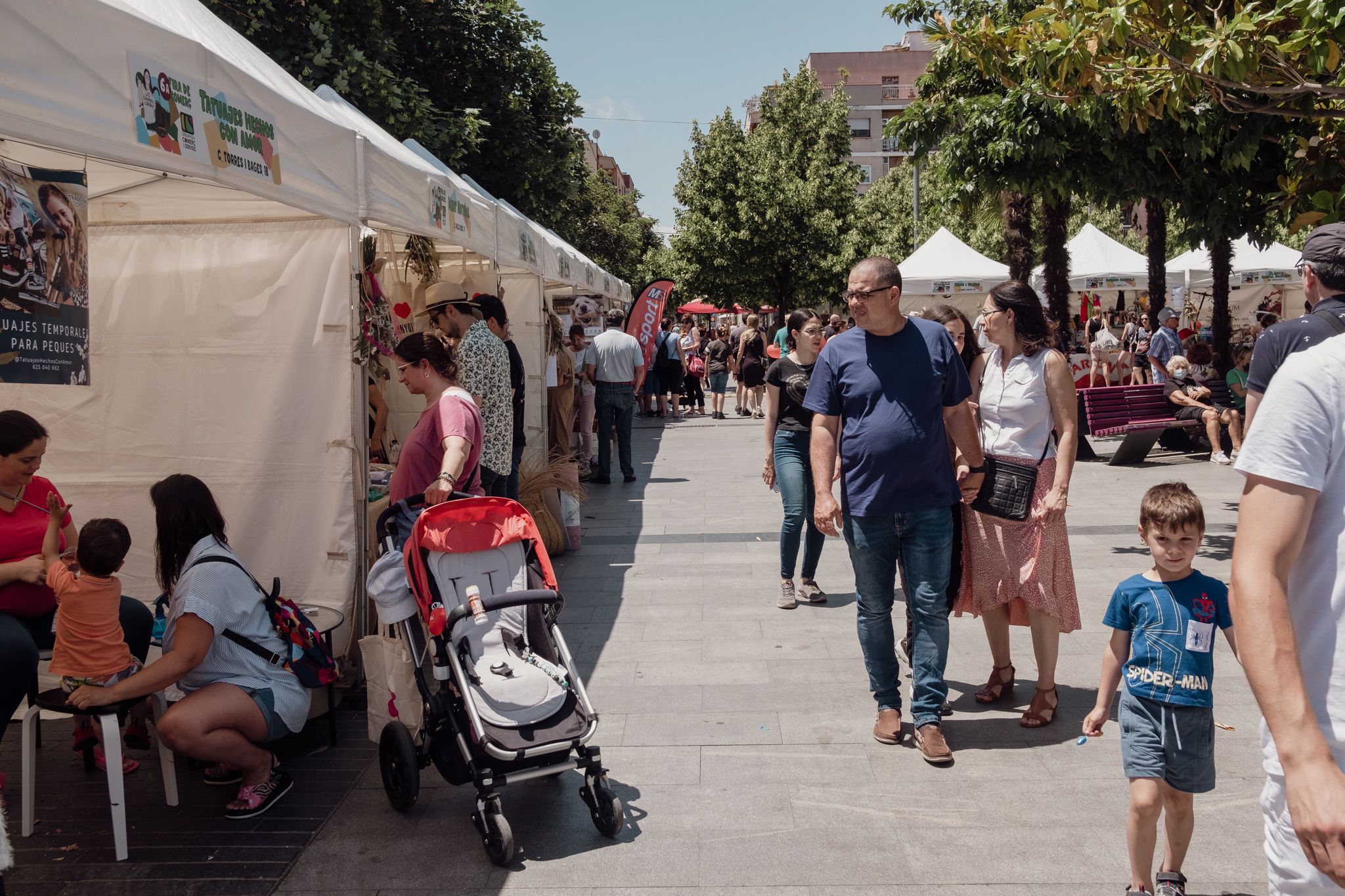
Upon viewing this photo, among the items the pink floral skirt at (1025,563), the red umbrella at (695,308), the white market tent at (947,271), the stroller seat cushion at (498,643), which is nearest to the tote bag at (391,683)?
the stroller seat cushion at (498,643)

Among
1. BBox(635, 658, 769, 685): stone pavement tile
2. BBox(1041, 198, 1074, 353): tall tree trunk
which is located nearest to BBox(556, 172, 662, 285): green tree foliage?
BBox(1041, 198, 1074, 353): tall tree trunk

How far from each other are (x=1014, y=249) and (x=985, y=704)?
14856 millimetres

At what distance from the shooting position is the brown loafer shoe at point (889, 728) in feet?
15.4

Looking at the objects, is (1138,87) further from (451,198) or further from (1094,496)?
(1094,496)

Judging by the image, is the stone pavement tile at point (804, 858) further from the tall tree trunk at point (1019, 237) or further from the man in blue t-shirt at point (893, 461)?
the tall tree trunk at point (1019, 237)

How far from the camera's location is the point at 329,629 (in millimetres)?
4988

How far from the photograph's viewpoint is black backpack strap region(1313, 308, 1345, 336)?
427 cm

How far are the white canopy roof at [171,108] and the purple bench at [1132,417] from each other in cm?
1043

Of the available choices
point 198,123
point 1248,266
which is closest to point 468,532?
point 198,123

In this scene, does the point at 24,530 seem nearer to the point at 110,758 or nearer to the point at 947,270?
the point at 110,758

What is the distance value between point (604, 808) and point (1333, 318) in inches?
127

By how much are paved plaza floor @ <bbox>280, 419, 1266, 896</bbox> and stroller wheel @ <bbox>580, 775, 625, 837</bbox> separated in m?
0.06

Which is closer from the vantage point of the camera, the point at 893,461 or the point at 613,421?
the point at 893,461

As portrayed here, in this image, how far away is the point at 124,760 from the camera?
15.2 feet
